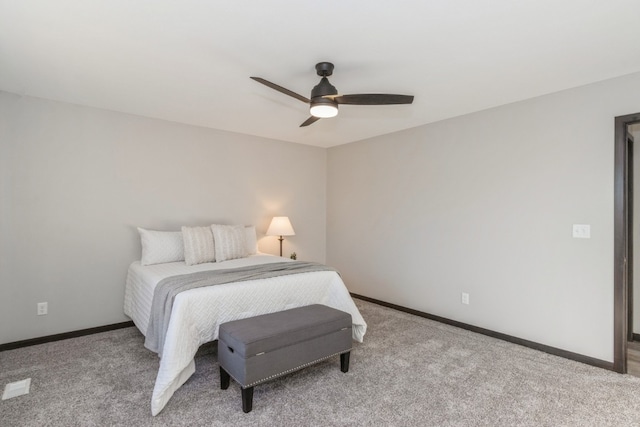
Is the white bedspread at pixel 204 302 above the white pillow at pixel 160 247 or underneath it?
underneath

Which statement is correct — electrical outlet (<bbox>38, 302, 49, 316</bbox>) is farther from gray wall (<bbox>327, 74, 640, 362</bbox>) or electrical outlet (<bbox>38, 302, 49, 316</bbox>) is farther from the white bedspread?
gray wall (<bbox>327, 74, 640, 362</bbox>)

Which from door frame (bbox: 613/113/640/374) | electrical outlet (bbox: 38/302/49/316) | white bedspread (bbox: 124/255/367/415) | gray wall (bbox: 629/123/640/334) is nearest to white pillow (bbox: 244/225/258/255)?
white bedspread (bbox: 124/255/367/415)

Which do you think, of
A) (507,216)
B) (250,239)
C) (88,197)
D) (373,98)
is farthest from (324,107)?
(88,197)

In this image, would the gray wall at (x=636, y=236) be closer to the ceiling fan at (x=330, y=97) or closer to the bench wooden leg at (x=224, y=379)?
the ceiling fan at (x=330, y=97)

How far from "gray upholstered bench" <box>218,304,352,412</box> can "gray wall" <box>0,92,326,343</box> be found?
2011mm

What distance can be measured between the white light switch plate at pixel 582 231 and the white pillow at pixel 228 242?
329cm

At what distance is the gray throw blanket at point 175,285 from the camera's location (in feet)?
8.16

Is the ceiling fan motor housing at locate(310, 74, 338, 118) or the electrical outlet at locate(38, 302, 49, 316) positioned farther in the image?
the electrical outlet at locate(38, 302, 49, 316)

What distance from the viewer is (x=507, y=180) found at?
3.34 metres

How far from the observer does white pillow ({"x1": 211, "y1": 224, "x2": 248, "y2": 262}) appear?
3733 millimetres

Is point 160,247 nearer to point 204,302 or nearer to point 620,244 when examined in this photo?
point 204,302

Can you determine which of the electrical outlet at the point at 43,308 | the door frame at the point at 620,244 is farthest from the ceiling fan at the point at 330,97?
the electrical outlet at the point at 43,308

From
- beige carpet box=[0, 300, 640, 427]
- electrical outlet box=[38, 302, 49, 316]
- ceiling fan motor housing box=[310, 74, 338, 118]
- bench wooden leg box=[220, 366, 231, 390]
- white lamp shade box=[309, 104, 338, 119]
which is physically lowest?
beige carpet box=[0, 300, 640, 427]

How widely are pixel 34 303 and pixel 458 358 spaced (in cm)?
393
